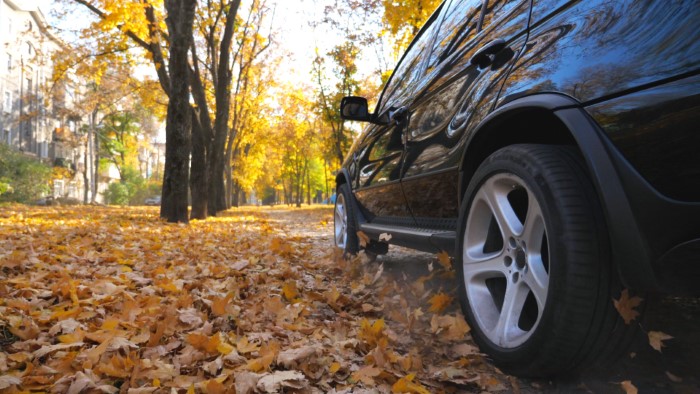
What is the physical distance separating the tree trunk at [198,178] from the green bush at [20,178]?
1277 cm

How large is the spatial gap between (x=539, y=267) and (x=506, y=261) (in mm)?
216

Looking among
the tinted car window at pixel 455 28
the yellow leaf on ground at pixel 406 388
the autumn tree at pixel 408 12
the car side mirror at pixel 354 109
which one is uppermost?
the autumn tree at pixel 408 12

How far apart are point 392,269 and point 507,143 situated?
270cm

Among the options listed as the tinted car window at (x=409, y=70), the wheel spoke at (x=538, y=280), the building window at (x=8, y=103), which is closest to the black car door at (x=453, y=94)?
the tinted car window at (x=409, y=70)

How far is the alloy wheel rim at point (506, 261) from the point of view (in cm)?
187

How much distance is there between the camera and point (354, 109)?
4355mm

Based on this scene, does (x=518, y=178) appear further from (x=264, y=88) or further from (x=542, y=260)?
(x=264, y=88)

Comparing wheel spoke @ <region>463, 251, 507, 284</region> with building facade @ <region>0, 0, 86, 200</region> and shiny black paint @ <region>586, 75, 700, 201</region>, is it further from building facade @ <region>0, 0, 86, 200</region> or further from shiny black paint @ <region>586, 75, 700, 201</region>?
building facade @ <region>0, 0, 86, 200</region>

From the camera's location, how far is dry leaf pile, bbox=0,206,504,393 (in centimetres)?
185

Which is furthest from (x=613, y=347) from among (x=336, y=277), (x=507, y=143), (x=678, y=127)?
(x=336, y=277)

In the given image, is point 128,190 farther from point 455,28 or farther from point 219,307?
point 455,28

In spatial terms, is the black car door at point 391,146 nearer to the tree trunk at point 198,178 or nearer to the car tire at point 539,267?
the car tire at point 539,267

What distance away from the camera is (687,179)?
52.2 inches

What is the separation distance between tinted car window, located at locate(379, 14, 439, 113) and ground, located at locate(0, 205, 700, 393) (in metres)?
1.55
